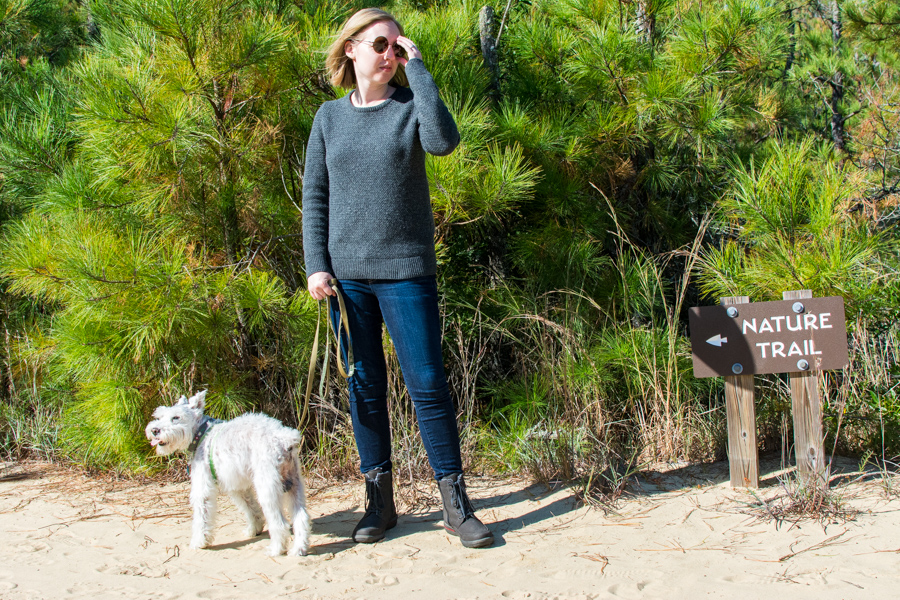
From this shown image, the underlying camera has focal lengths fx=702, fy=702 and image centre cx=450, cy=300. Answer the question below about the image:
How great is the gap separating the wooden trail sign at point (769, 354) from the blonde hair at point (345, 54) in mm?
1428

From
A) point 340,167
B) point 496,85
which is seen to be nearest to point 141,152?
point 340,167

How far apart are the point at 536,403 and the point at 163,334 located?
1602 mm

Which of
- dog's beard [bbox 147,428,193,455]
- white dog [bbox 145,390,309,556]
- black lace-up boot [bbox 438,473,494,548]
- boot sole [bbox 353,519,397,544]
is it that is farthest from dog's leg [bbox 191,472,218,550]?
black lace-up boot [bbox 438,473,494,548]

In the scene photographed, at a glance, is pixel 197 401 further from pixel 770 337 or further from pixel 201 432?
pixel 770 337

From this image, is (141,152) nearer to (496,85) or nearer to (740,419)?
(496,85)

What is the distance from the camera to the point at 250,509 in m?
2.40

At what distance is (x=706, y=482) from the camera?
2793mm

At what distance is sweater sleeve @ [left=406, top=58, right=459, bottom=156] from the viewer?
212 centimetres

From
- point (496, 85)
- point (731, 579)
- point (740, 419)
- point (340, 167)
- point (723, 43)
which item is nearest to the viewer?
point (731, 579)

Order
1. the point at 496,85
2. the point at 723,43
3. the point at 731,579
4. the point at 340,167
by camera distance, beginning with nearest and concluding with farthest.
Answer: the point at 731,579 < the point at 340,167 < the point at 723,43 < the point at 496,85

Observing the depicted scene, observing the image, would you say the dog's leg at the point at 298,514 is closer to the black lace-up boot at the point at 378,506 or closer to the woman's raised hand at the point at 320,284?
the black lace-up boot at the point at 378,506

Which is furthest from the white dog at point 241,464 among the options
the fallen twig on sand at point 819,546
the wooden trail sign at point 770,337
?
the wooden trail sign at point 770,337

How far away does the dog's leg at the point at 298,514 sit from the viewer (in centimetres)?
220

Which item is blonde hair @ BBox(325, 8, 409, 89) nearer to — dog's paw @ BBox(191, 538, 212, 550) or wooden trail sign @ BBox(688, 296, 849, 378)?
wooden trail sign @ BBox(688, 296, 849, 378)
